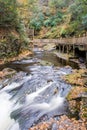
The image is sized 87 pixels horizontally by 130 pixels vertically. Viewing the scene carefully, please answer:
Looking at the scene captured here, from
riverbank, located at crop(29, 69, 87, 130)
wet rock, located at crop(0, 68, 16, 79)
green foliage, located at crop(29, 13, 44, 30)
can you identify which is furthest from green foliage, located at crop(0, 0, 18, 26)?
green foliage, located at crop(29, 13, 44, 30)

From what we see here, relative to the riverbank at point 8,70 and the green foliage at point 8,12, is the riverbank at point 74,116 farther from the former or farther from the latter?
the green foliage at point 8,12

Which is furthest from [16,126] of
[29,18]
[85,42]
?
[29,18]

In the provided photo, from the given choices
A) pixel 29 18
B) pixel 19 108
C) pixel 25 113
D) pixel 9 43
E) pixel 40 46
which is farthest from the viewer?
pixel 29 18

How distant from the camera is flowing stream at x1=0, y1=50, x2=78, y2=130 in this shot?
417 inches

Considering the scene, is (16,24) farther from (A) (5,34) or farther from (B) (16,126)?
(B) (16,126)

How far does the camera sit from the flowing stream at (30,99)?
1059 centimetres

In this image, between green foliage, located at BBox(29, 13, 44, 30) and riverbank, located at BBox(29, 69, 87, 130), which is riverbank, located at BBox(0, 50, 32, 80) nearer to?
riverbank, located at BBox(29, 69, 87, 130)

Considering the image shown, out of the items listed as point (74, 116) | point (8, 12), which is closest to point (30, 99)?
point (74, 116)

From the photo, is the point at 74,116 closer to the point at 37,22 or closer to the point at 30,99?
the point at 30,99

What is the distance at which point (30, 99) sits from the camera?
12984 millimetres

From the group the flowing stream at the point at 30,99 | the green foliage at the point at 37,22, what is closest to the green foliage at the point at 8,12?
the flowing stream at the point at 30,99

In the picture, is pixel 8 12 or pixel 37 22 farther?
pixel 37 22

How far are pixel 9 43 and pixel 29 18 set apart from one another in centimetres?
3723

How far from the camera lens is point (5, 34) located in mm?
26938
